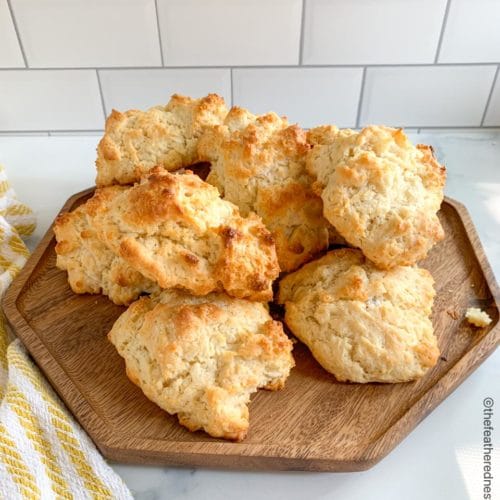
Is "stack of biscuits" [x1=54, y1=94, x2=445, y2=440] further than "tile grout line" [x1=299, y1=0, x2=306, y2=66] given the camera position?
No

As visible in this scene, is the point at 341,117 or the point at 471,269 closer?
the point at 471,269

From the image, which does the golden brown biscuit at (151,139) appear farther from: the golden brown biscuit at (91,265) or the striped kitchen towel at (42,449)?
the striped kitchen towel at (42,449)

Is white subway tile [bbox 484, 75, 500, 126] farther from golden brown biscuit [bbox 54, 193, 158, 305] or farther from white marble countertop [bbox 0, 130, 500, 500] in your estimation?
golden brown biscuit [bbox 54, 193, 158, 305]

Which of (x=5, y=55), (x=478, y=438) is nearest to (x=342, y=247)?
(x=478, y=438)

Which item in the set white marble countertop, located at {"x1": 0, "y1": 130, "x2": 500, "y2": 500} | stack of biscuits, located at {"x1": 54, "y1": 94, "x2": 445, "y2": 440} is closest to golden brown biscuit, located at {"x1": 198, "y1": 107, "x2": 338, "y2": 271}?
stack of biscuits, located at {"x1": 54, "y1": 94, "x2": 445, "y2": 440}

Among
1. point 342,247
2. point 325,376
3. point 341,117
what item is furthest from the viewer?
point 341,117

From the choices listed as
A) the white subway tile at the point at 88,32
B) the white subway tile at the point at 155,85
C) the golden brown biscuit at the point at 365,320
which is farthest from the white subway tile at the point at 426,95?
the golden brown biscuit at the point at 365,320

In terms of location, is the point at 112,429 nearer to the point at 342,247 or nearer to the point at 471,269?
the point at 342,247
